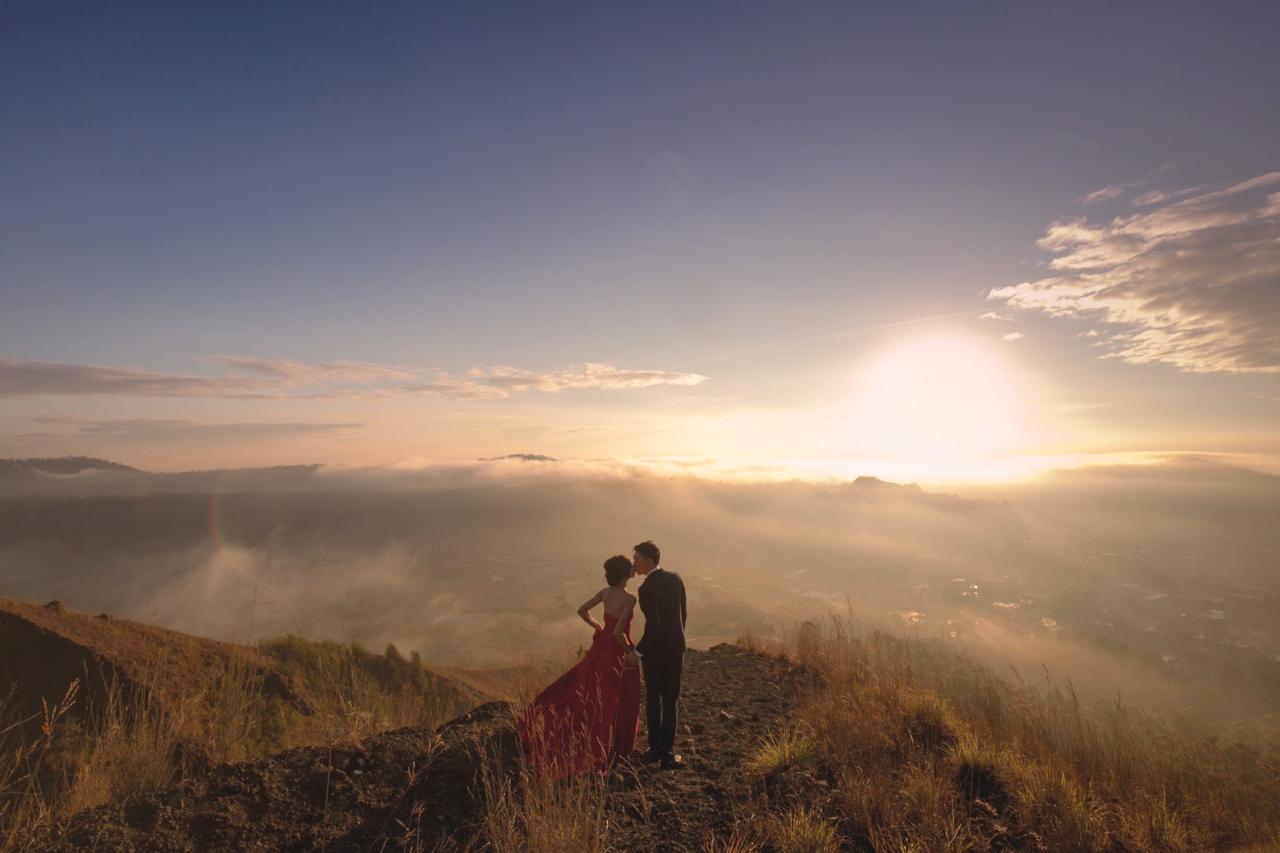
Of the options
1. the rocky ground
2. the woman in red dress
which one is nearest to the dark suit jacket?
the woman in red dress

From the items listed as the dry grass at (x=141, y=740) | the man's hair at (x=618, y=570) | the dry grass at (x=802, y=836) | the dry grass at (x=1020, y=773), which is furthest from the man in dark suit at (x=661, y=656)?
the dry grass at (x=141, y=740)

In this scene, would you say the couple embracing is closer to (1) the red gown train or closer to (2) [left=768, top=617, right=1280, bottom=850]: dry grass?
(1) the red gown train

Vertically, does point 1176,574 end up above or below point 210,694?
below

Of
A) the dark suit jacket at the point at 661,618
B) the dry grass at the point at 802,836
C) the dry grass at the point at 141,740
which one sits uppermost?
the dark suit jacket at the point at 661,618

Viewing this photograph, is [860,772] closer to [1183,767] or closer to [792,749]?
[792,749]

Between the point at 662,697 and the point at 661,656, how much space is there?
412 mm

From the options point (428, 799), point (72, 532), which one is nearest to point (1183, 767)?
point (428, 799)

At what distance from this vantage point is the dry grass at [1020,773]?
13.5 feet

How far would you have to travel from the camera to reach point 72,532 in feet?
552

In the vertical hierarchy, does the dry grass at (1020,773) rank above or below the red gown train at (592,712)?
below

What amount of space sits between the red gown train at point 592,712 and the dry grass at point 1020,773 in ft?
6.40

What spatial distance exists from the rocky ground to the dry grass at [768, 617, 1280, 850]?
44.4 inches

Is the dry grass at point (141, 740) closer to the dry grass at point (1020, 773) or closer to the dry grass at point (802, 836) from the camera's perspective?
the dry grass at point (802, 836)

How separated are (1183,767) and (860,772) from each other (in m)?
3.89
